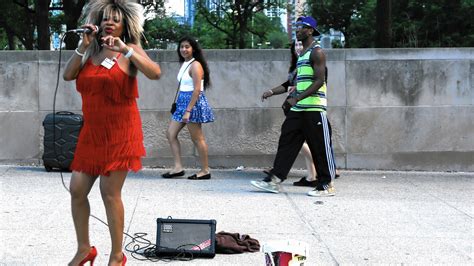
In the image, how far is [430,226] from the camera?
21.3 ft

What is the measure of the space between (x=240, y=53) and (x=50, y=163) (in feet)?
9.66

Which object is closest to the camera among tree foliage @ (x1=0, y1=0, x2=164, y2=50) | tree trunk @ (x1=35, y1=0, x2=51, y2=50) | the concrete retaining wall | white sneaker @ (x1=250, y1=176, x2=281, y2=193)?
white sneaker @ (x1=250, y1=176, x2=281, y2=193)

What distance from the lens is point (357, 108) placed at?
9.88m

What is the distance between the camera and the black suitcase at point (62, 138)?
8.84 m

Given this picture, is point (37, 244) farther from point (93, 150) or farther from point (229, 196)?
point (229, 196)

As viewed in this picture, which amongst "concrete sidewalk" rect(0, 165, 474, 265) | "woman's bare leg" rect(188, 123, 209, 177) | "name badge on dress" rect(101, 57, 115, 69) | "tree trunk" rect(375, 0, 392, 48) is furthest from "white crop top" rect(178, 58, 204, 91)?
"tree trunk" rect(375, 0, 392, 48)

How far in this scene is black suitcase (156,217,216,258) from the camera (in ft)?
17.0

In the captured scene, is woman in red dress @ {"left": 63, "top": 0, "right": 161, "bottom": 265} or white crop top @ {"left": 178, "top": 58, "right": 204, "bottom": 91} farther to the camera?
white crop top @ {"left": 178, "top": 58, "right": 204, "bottom": 91}

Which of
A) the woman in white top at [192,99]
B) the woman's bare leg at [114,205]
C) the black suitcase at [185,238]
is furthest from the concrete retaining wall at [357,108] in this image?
the woman's bare leg at [114,205]

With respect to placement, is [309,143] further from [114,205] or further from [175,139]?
[114,205]

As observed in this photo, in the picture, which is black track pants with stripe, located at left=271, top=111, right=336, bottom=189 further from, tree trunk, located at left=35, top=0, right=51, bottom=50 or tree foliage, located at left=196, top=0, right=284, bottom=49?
tree foliage, located at left=196, top=0, right=284, bottom=49

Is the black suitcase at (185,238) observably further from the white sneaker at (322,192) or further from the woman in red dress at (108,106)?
the white sneaker at (322,192)

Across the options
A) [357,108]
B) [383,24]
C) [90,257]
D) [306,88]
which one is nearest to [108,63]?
[90,257]

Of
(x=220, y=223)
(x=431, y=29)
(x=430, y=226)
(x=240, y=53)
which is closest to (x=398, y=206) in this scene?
(x=430, y=226)
